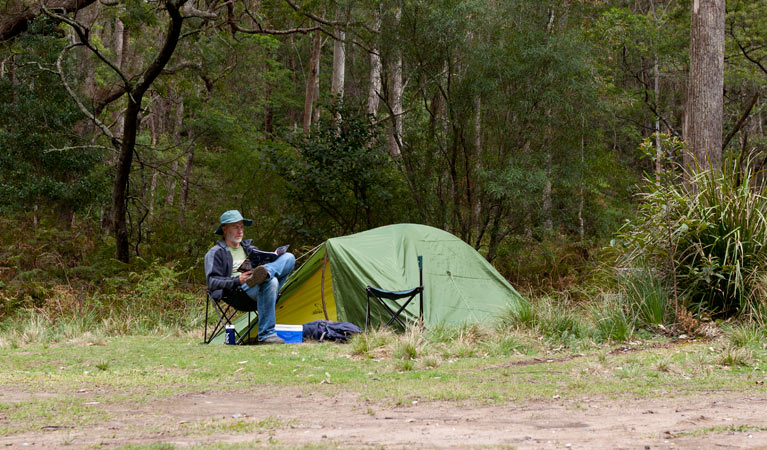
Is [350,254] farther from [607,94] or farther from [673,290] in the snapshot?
[607,94]

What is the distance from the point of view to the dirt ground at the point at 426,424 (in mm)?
3082

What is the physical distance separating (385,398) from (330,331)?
284 centimetres

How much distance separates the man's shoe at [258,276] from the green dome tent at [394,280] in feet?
4.34

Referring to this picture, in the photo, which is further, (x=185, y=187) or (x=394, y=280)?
(x=185, y=187)

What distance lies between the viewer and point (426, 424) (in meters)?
3.47

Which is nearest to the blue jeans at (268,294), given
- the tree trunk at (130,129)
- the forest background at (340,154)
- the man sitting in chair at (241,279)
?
the man sitting in chair at (241,279)

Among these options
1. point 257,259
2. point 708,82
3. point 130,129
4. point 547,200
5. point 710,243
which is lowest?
point 257,259

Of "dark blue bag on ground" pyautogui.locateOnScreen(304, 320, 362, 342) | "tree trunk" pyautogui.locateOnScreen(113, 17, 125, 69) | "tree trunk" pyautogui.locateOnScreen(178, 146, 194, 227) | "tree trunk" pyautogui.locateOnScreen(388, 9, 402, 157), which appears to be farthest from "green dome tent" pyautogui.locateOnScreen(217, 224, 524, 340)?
"tree trunk" pyautogui.locateOnScreen(113, 17, 125, 69)

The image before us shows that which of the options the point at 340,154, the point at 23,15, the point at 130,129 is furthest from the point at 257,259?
the point at 23,15

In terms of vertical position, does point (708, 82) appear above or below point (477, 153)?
above

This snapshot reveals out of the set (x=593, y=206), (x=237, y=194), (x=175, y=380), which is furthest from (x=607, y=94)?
(x=175, y=380)

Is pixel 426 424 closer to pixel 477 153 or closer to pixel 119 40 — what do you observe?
pixel 477 153

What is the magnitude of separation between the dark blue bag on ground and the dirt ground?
2652 mm

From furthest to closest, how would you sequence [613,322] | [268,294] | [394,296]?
[394,296] < [268,294] < [613,322]
